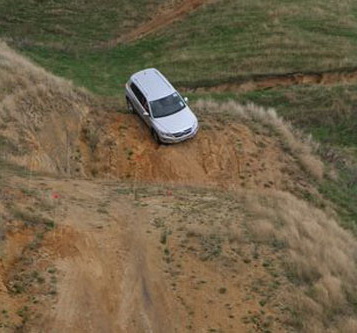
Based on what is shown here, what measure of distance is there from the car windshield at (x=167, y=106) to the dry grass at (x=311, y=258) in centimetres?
459

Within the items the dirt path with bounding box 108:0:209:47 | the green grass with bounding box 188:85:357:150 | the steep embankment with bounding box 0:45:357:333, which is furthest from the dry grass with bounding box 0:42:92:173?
the dirt path with bounding box 108:0:209:47

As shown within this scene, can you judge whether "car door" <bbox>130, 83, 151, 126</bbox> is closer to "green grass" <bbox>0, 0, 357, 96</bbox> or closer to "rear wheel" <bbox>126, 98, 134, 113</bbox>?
"rear wheel" <bbox>126, 98, 134, 113</bbox>

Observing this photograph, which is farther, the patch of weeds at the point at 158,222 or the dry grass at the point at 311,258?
the patch of weeds at the point at 158,222

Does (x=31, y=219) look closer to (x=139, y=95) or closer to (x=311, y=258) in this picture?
(x=311, y=258)

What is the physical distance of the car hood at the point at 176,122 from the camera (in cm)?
1957

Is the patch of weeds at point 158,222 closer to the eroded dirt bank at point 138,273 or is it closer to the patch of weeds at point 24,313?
the eroded dirt bank at point 138,273

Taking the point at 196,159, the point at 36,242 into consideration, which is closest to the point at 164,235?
the point at 36,242

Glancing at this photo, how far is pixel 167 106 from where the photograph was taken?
67.1ft

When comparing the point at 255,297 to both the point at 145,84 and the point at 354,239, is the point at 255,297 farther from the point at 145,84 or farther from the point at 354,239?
the point at 145,84

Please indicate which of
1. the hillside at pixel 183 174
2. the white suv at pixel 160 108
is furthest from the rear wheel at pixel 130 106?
the hillside at pixel 183 174

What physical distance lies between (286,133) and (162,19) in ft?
52.4

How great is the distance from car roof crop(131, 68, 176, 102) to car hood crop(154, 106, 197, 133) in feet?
2.99

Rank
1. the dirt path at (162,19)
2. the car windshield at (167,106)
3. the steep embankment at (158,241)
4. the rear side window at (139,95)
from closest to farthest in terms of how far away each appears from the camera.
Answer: the steep embankment at (158,241) → the car windshield at (167,106) → the rear side window at (139,95) → the dirt path at (162,19)

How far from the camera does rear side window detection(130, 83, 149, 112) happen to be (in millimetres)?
20656
